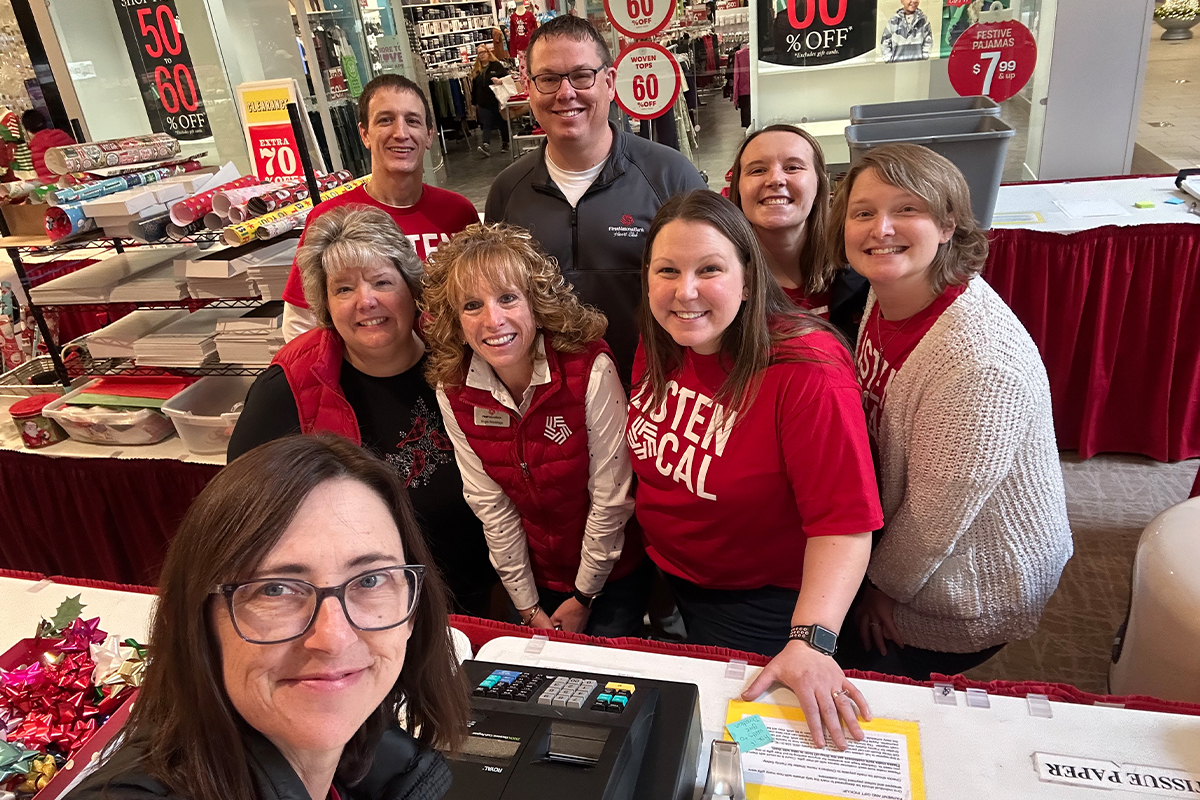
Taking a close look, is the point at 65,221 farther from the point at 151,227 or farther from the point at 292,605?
the point at 292,605

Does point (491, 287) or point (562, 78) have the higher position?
point (562, 78)

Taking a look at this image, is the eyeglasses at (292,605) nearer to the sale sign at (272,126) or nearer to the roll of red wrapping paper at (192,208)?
the roll of red wrapping paper at (192,208)

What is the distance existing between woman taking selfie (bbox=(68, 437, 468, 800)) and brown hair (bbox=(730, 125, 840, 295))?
148 cm

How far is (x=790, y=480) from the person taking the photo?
1.42 metres


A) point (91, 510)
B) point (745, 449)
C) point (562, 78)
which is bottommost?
point (91, 510)

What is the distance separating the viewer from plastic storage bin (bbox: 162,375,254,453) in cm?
246

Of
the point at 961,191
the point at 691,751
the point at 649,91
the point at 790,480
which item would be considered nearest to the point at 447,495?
the point at 790,480

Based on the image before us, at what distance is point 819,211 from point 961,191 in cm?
49

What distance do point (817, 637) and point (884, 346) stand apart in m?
0.64

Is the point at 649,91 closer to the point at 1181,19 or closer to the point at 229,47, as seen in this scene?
the point at 229,47

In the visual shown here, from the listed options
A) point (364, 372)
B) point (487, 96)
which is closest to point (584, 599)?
point (364, 372)

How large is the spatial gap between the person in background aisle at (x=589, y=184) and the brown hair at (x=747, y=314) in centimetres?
58

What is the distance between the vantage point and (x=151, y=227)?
2.37 meters

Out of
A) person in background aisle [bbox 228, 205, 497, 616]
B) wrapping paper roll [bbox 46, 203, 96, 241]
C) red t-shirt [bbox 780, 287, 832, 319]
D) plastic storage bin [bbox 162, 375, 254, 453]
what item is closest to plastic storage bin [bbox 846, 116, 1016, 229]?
red t-shirt [bbox 780, 287, 832, 319]
